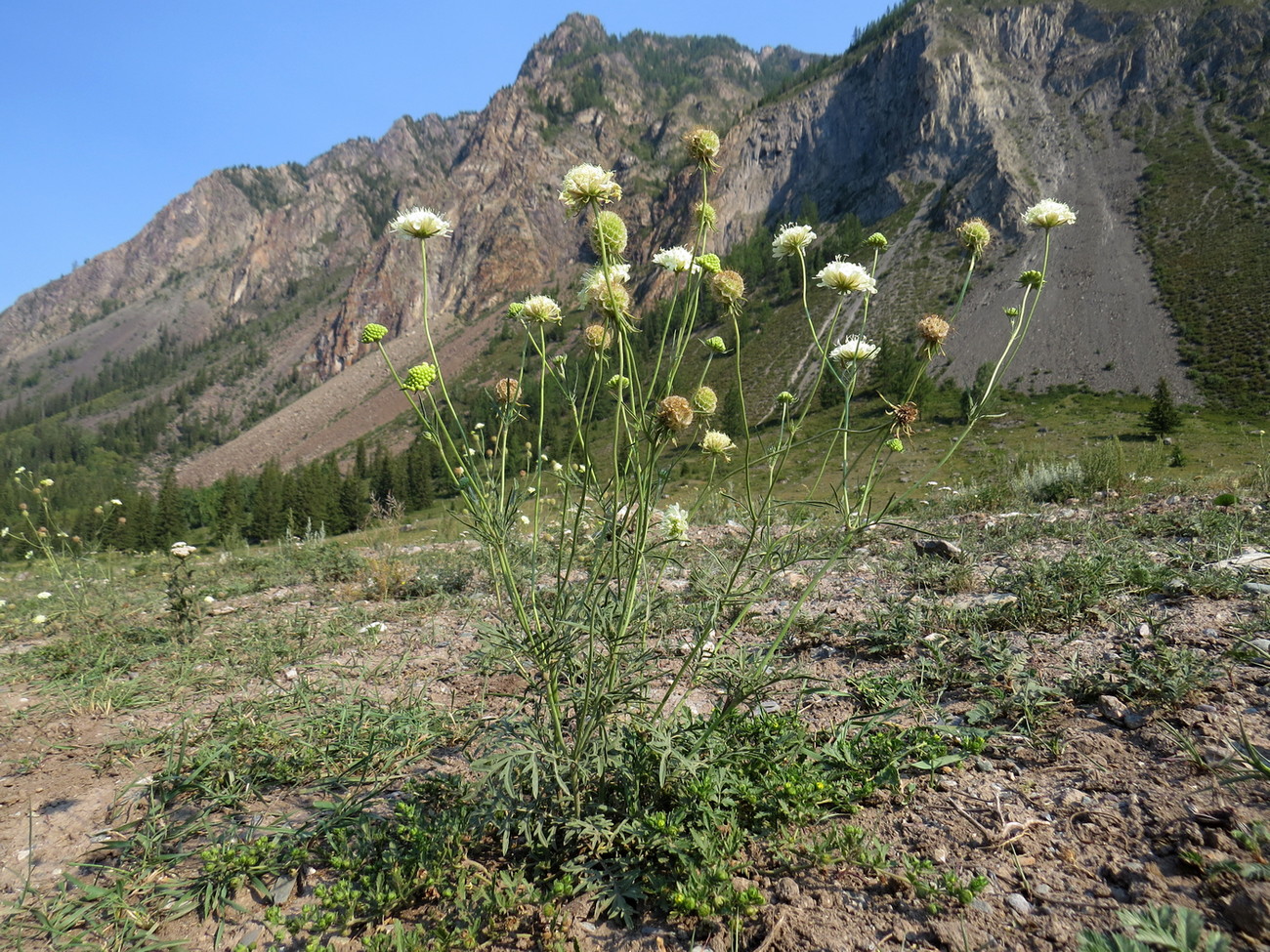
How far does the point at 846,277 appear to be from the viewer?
2.62 meters

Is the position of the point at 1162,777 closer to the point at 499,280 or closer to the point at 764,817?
the point at 764,817

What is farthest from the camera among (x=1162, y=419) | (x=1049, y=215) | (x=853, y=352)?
(x=1162, y=419)

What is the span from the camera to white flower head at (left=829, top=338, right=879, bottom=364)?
254 cm

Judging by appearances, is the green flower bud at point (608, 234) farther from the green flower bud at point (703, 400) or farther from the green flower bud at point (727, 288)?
the green flower bud at point (703, 400)

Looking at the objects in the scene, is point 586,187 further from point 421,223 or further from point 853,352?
point 853,352

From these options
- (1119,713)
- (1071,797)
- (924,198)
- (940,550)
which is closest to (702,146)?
(1071,797)

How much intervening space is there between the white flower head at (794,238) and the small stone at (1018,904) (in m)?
2.46

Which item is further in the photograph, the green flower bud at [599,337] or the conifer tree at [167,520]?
the conifer tree at [167,520]

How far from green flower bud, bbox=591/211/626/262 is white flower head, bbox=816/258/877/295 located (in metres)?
0.89

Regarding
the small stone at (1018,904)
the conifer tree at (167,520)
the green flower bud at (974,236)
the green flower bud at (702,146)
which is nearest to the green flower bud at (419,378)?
the green flower bud at (702,146)

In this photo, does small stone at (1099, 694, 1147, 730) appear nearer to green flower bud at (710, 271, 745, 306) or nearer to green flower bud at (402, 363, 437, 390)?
green flower bud at (710, 271, 745, 306)

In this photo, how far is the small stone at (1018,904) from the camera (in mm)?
1784

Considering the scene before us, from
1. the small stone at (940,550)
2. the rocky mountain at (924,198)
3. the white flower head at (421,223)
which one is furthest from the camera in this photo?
the rocky mountain at (924,198)

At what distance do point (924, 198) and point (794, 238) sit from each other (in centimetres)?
11624
